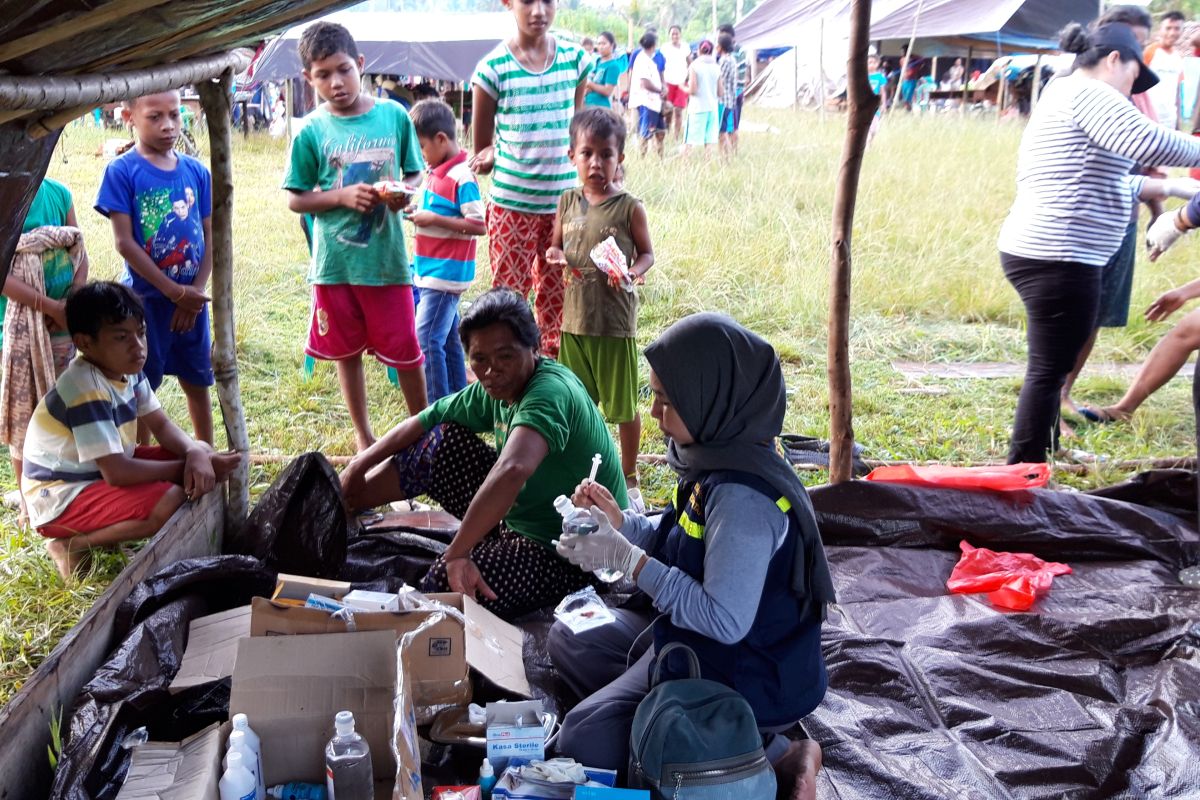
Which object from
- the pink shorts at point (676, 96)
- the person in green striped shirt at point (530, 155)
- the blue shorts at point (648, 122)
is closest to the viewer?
the person in green striped shirt at point (530, 155)

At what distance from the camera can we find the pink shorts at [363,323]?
3791mm

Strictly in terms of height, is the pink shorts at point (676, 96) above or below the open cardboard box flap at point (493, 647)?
above

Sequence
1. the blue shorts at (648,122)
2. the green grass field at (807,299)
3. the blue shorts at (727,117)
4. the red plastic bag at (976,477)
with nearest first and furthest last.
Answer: the red plastic bag at (976,477) < the green grass field at (807,299) < the blue shorts at (648,122) < the blue shorts at (727,117)

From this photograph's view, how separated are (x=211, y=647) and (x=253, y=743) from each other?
568 mm

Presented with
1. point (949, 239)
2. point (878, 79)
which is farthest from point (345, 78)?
point (878, 79)

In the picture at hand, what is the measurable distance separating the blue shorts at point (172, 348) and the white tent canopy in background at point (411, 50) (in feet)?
45.6

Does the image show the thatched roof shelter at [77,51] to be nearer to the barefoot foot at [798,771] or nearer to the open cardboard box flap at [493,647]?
the open cardboard box flap at [493,647]

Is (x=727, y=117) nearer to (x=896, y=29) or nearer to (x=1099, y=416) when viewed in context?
(x=896, y=29)

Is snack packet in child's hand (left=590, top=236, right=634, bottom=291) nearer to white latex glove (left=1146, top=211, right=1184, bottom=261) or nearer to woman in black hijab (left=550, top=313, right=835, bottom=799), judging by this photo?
woman in black hijab (left=550, top=313, right=835, bottom=799)

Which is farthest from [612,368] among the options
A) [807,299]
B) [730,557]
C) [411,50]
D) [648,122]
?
[411,50]

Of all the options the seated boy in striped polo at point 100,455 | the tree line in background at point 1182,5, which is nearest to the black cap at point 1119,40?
the seated boy in striped polo at point 100,455

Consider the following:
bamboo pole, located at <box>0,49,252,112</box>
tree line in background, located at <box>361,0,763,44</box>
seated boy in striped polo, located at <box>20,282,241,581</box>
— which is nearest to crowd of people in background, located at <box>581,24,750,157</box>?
seated boy in striped polo, located at <box>20,282,241,581</box>

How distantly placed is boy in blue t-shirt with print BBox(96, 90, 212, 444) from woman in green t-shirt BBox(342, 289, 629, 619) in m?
0.96

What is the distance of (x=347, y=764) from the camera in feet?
5.92
